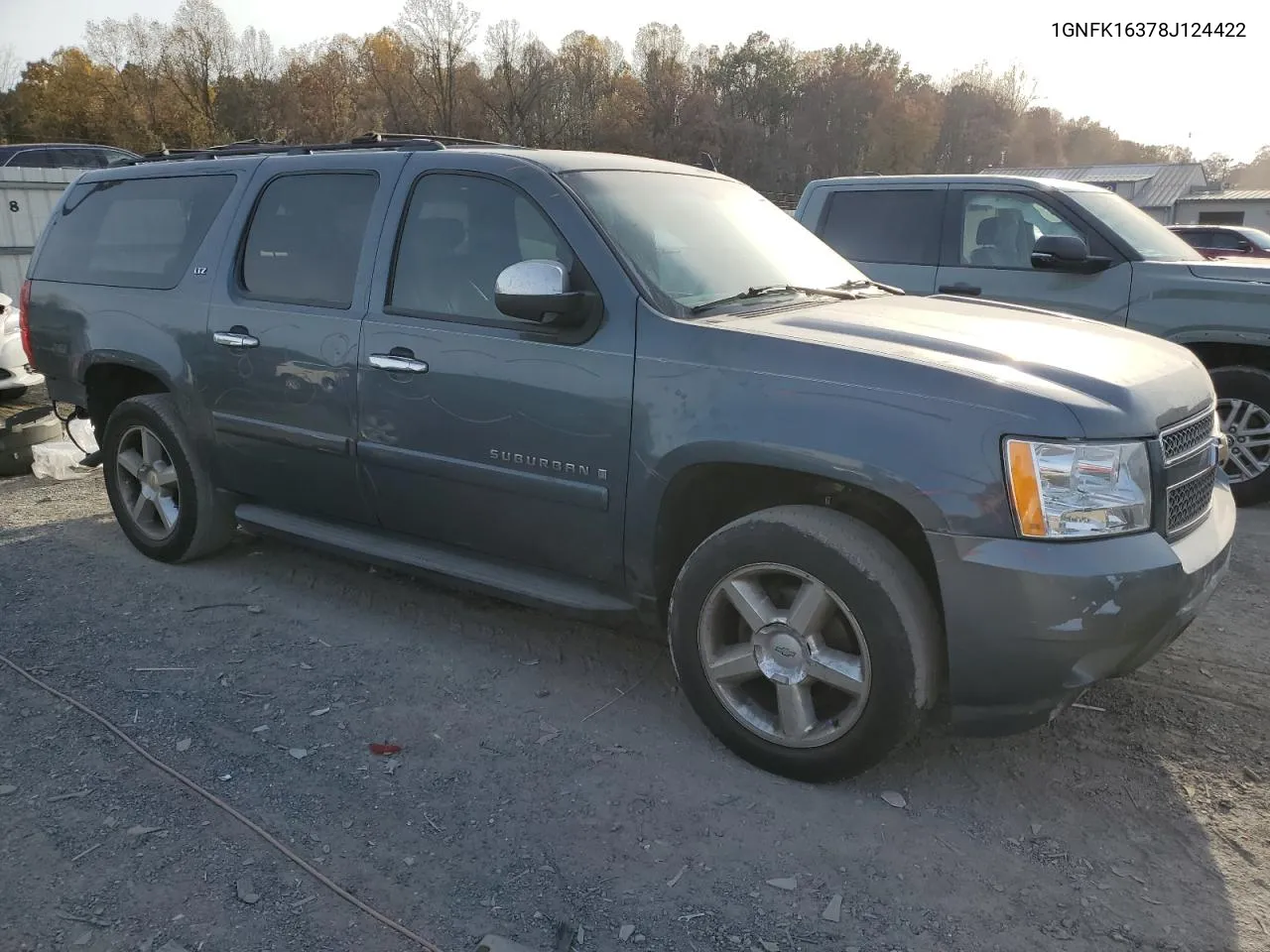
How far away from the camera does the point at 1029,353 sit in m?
3.00

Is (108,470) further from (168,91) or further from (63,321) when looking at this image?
(168,91)

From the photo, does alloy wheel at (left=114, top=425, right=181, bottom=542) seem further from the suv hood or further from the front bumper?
the front bumper

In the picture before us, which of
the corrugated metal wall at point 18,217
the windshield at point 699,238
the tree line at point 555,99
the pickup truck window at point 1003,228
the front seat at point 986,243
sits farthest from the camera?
the tree line at point 555,99

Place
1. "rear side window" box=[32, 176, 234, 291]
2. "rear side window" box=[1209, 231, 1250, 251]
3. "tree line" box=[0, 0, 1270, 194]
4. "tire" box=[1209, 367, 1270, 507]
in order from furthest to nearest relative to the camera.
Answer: "tree line" box=[0, 0, 1270, 194] → "rear side window" box=[1209, 231, 1250, 251] → "tire" box=[1209, 367, 1270, 507] → "rear side window" box=[32, 176, 234, 291]

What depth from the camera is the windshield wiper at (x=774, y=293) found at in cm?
341

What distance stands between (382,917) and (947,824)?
1.60 m

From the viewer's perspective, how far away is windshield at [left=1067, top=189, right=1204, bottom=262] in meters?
6.30

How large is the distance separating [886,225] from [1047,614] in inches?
196

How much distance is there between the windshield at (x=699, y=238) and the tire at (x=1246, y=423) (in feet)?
10.5

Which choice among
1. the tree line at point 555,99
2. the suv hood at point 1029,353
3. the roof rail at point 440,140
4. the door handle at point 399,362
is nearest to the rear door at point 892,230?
the suv hood at point 1029,353

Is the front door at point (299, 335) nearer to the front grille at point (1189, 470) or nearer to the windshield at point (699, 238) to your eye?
the windshield at point (699, 238)

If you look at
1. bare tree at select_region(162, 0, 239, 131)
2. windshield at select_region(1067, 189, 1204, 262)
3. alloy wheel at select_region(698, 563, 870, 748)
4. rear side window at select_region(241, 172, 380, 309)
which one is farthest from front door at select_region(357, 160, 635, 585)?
bare tree at select_region(162, 0, 239, 131)

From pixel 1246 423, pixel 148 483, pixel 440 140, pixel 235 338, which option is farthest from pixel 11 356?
pixel 1246 423

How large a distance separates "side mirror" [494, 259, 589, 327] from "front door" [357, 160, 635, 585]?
0.38 feet
